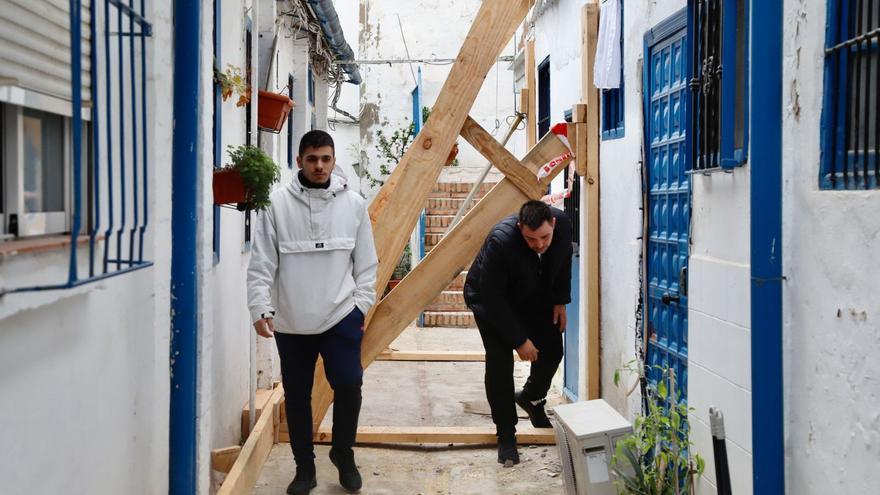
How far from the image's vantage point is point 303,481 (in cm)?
497

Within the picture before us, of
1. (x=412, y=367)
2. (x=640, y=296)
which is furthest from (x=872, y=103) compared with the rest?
(x=412, y=367)

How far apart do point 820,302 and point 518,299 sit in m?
2.97

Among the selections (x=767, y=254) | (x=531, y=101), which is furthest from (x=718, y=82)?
(x=531, y=101)

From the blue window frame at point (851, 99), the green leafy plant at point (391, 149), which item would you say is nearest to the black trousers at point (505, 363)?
the blue window frame at point (851, 99)

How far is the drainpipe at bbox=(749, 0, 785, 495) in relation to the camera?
3.02m

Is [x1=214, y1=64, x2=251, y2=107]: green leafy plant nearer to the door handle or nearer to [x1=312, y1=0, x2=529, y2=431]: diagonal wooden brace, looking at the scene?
[x1=312, y1=0, x2=529, y2=431]: diagonal wooden brace

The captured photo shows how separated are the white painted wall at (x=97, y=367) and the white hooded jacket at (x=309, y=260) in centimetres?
113

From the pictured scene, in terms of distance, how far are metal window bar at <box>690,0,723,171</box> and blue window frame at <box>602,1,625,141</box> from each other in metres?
1.55

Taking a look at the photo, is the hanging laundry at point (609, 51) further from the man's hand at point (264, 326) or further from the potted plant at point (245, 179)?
the man's hand at point (264, 326)

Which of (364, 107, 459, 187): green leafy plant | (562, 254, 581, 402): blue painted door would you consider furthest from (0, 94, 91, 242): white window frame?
(364, 107, 459, 187): green leafy plant

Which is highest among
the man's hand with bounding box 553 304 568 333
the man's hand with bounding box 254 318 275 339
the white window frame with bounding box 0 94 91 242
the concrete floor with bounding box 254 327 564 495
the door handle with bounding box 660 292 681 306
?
the white window frame with bounding box 0 94 91 242

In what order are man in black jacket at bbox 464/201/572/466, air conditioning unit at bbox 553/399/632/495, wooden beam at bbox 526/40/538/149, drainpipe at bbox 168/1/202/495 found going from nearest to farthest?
drainpipe at bbox 168/1/202/495, air conditioning unit at bbox 553/399/632/495, man in black jacket at bbox 464/201/572/466, wooden beam at bbox 526/40/538/149

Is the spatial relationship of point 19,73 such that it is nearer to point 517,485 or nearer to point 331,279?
point 331,279

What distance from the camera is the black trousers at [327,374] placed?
481cm
